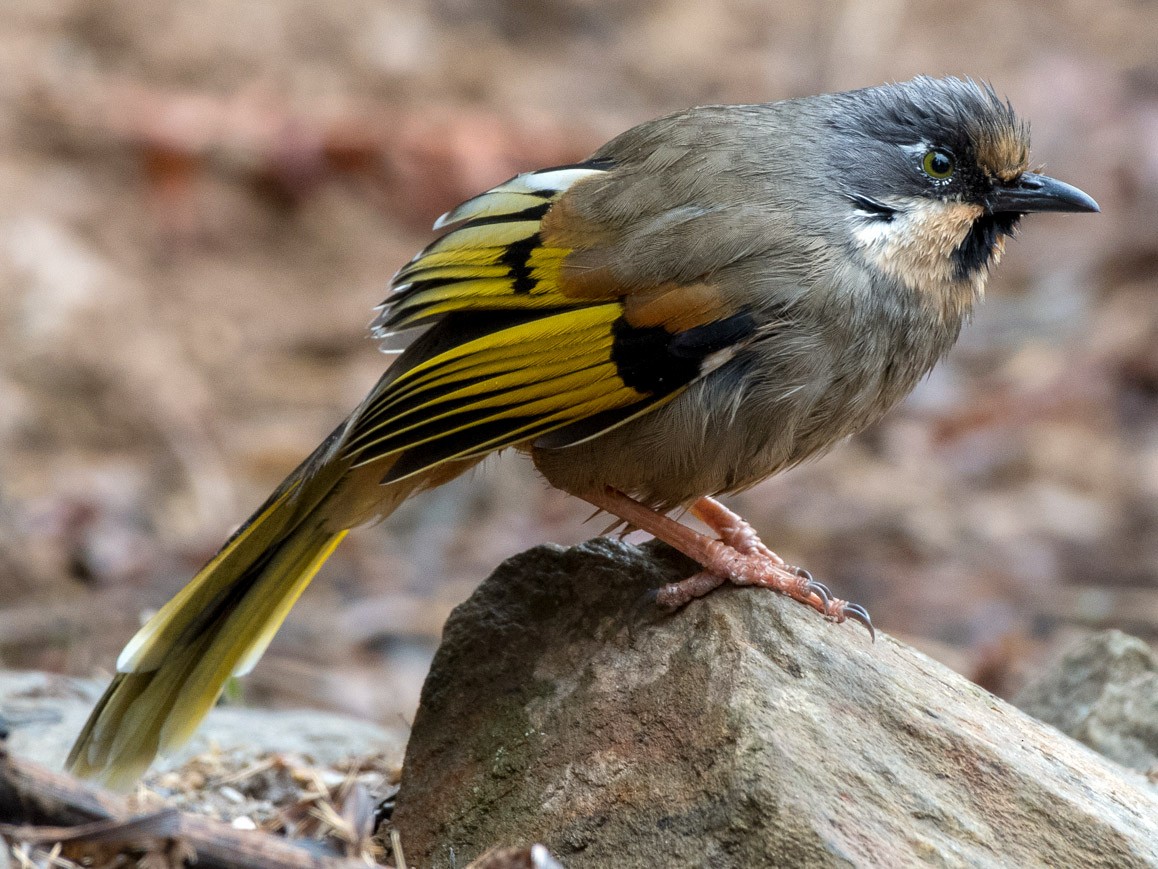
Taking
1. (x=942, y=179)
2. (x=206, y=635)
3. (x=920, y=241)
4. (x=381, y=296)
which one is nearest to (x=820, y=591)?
(x=920, y=241)

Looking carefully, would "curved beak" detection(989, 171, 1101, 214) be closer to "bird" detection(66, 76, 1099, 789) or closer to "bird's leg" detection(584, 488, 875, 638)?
"bird" detection(66, 76, 1099, 789)

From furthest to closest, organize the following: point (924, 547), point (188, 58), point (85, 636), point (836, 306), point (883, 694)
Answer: point (188, 58) < point (924, 547) < point (85, 636) < point (836, 306) < point (883, 694)

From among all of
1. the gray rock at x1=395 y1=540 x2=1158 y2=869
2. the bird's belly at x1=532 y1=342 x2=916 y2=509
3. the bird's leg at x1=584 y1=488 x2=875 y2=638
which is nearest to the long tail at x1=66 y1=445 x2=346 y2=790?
the gray rock at x1=395 y1=540 x2=1158 y2=869

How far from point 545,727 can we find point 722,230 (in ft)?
4.22

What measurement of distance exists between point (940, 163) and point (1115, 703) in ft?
5.49

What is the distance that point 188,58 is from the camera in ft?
32.1

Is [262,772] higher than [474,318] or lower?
lower

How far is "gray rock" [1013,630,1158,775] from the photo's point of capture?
418 cm

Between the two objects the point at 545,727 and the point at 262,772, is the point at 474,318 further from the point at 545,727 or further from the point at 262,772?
the point at 262,772

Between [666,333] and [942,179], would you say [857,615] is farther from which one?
[942,179]

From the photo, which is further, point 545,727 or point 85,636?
point 85,636

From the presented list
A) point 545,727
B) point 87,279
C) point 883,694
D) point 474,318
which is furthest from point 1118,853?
point 87,279

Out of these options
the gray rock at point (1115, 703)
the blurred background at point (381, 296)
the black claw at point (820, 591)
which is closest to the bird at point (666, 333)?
the black claw at point (820, 591)

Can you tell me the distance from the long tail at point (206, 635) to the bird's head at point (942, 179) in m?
1.60
